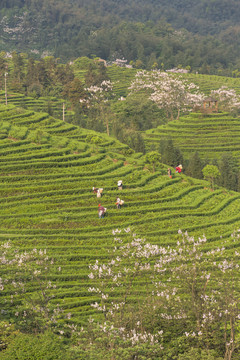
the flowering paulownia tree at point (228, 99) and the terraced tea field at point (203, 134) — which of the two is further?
the flowering paulownia tree at point (228, 99)

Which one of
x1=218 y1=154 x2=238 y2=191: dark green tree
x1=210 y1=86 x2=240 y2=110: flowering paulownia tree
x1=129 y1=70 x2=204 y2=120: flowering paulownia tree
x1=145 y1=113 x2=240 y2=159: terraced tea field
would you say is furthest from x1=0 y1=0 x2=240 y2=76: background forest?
x1=218 y1=154 x2=238 y2=191: dark green tree

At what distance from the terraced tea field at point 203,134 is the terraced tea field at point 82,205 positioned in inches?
935

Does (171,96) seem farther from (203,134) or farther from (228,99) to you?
(203,134)

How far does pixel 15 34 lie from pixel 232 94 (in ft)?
297

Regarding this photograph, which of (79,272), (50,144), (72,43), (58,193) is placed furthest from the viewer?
(72,43)

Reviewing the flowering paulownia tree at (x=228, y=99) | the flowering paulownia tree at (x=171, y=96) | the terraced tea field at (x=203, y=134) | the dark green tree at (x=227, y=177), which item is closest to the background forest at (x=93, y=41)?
the flowering paulownia tree at (x=171, y=96)

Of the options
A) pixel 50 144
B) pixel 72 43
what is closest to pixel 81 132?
pixel 50 144

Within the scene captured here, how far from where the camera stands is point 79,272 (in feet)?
112

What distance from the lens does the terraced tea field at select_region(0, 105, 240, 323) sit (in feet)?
117

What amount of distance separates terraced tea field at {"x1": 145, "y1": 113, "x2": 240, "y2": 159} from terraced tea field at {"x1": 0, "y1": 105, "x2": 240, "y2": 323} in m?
23.8

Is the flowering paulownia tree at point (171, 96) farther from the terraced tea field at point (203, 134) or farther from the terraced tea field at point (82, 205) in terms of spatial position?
the terraced tea field at point (82, 205)

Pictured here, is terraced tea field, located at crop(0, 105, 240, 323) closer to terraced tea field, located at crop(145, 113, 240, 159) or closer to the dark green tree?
the dark green tree

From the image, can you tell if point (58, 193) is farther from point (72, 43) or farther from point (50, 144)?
point (72, 43)

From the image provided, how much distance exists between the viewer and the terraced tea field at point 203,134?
79.6 metres
